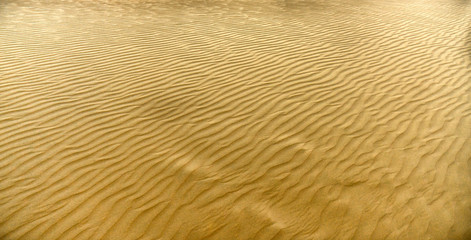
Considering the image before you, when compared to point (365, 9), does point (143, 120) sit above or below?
below

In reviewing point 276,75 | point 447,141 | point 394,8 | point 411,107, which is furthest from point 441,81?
point 394,8

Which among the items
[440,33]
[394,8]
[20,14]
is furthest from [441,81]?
[20,14]

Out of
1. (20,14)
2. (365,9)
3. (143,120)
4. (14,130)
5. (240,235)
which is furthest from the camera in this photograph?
(365,9)

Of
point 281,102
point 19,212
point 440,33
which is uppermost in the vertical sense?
point 440,33

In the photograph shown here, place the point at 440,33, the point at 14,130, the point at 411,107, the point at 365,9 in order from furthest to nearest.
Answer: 1. the point at 365,9
2. the point at 440,33
3. the point at 411,107
4. the point at 14,130

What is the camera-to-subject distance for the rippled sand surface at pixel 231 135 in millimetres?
3195

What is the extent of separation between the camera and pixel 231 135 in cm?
439

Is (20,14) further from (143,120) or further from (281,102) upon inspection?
(281,102)

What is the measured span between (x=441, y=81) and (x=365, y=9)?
6.25m

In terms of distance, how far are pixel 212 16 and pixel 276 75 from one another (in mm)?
4619

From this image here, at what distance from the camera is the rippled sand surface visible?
126 inches

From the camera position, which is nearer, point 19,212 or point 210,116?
point 19,212

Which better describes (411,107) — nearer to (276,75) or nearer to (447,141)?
(447,141)

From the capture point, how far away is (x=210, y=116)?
4.76 m
